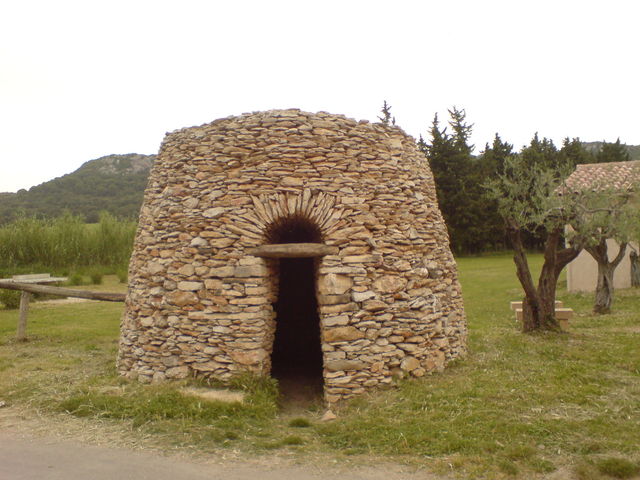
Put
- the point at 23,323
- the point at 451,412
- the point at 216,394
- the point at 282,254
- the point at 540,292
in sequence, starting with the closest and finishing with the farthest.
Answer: the point at 451,412, the point at 216,394, the point at 282,254, the point at 540,292, the point at 23,323

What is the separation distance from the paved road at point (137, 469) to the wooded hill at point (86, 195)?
113 feet

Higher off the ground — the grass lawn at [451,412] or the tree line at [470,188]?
the tree line at [470,188]

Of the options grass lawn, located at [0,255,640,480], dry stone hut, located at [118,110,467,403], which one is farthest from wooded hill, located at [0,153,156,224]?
grass lawn, located at [0,255,640,480]

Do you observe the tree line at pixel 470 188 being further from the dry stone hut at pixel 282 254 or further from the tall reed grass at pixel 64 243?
the dry stone hut at pixel 282 254

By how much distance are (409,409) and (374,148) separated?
3557mm

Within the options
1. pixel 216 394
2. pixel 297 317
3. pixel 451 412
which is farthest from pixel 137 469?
pixel 297 317

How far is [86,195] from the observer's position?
45812 mm

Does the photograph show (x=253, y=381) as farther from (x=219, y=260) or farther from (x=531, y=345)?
(x=531, y=345)

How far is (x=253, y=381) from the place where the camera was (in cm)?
614

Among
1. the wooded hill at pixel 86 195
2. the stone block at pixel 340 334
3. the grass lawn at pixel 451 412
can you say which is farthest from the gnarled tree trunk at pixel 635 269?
the wooded hill at pixel 86 195

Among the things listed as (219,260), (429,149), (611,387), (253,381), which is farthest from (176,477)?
(429,149)

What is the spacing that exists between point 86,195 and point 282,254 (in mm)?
45354

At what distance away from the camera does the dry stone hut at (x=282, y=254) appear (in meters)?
6.25

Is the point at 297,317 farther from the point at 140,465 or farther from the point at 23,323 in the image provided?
the point at 23,323
